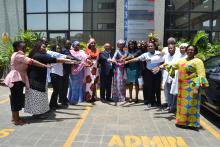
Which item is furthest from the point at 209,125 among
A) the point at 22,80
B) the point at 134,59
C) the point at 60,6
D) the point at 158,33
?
the point at 60,6

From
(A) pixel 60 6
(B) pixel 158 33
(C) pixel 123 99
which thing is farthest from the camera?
(A) pixel 60 6

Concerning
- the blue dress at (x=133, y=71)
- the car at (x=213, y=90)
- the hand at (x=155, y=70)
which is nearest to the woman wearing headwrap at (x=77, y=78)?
the blue dress at (x=133, y=71)

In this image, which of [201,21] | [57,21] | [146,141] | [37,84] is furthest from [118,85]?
[201,21]

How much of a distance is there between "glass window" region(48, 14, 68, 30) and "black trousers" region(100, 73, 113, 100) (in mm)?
6937

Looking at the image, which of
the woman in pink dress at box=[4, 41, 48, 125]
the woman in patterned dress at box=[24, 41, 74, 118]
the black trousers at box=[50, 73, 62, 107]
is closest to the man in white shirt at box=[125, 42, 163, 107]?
the black trousers at box=[50, 73, 62, 107]

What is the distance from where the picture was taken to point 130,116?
294 inches

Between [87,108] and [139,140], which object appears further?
[87,108]

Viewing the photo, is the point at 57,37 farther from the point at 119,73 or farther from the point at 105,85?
the point at 119,73

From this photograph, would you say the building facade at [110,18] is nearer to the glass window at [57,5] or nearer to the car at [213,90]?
the glass window at [57,5]

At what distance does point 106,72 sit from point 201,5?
8101mm

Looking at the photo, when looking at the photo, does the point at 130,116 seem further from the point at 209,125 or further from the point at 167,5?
the point at 167,5

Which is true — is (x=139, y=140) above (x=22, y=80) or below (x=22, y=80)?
below

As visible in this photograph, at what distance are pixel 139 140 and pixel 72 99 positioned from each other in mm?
3780

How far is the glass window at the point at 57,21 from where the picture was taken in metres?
15.5
